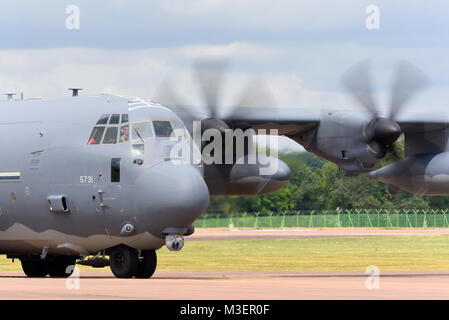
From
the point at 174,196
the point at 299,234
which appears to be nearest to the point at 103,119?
the point at 174,196

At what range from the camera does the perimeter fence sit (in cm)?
7912

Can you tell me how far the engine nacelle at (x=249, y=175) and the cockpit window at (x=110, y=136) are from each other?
6.27 meters

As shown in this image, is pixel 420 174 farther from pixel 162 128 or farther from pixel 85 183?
pixel 85 183

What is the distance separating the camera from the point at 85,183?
23031 millimetres

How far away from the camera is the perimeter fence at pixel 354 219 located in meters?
79.1

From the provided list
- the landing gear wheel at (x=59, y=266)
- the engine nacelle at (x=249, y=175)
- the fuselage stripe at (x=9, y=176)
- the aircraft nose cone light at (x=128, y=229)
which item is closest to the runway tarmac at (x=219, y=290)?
the aircraft nose cone light at (x=128, y=229)

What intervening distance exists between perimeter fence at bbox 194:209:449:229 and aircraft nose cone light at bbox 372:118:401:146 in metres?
50.4

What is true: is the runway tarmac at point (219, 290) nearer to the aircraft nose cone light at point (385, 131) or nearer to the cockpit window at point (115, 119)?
the cockpit window at point (115, 119)

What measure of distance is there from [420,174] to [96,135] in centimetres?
1113

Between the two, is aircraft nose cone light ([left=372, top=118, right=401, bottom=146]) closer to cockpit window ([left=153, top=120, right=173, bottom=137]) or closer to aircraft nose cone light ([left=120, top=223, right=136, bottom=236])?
cockpit window ([left=153, top=120, right=173, bottom=137])

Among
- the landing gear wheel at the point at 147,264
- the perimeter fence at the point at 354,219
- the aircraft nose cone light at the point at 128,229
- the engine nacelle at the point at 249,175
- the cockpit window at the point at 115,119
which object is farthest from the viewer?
the perimeter fence at the point at 354,219

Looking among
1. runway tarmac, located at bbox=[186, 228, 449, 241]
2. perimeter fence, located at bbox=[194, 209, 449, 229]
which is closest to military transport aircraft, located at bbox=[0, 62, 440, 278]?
runway tarmac, located at bbox=[186, 228, 449, 241]
